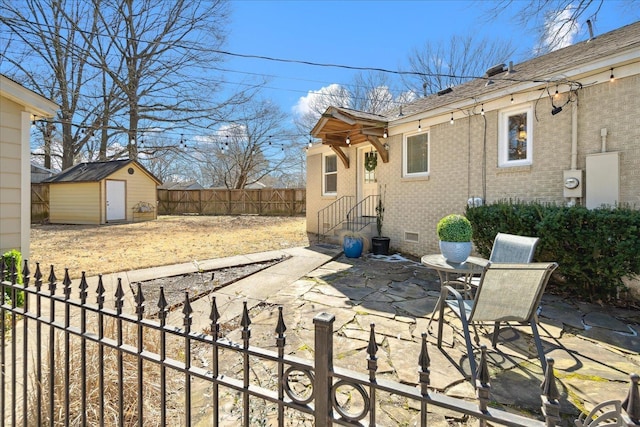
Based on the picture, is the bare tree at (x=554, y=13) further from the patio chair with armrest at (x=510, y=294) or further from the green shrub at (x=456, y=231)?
the patio chair with armrest at (x=510, y=294)

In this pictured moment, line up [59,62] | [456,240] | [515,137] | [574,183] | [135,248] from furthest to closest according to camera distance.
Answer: [59,62]
[135,248]
[515,137]
[574,183]
[456,240]

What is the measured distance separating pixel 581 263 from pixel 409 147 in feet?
14.9

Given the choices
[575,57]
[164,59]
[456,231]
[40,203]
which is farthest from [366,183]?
[40,203]

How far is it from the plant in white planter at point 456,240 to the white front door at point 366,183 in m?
5.11

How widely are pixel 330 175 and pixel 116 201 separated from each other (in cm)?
1247

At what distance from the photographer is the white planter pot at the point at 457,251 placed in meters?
3.79

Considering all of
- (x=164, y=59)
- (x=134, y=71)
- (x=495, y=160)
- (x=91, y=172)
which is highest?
(x=164, y=59)

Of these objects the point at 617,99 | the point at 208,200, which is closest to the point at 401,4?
the point at 617,99

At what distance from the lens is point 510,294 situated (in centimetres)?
258

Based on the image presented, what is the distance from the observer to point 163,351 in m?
1.56

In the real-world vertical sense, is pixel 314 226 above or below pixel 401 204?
below

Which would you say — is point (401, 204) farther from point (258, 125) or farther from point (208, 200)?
point (258, 125)

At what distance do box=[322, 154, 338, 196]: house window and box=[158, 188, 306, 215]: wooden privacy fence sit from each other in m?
10.4

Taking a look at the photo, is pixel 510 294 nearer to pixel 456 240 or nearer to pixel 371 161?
pixel 456 240
